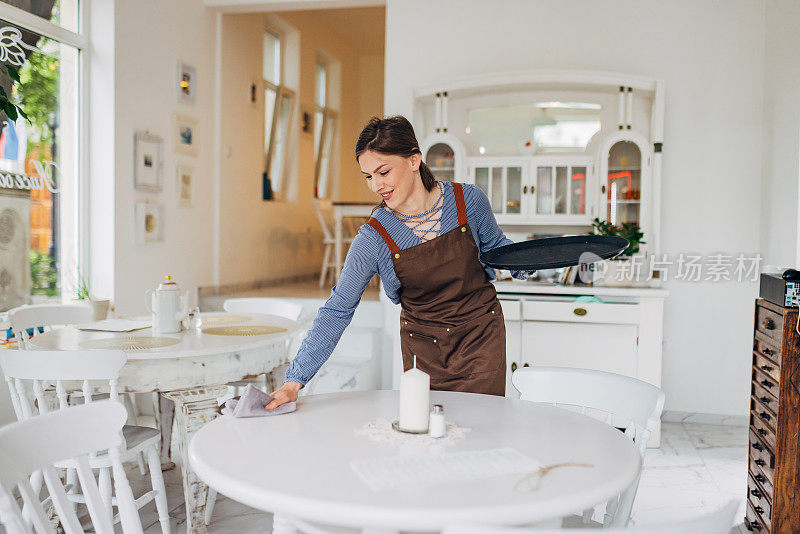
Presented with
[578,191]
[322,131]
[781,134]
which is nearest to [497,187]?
[578,191]

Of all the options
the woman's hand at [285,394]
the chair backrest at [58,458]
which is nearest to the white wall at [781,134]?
the woman's hand at [285,394]

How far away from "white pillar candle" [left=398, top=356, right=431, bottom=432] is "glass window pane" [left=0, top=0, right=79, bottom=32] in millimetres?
3390

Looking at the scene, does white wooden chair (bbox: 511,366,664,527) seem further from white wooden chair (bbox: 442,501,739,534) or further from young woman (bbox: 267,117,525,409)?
white wooden chair (bbox: 442,501,739,534)

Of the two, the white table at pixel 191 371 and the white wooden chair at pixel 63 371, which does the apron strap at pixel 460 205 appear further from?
the white wooden chair at pixel 63 371

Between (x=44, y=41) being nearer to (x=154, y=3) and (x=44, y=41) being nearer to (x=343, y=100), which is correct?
(x=154, y=3)

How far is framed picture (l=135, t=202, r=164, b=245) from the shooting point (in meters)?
4.56

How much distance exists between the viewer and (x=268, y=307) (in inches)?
144

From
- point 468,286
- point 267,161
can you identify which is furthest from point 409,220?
point 267,161

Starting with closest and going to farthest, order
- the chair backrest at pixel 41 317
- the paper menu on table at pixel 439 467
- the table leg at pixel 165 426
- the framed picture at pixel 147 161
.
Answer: the paper menu on table at pixel 439 467
the chair backrest at pixel 41 317
the table leg at pixel 165 426
the framed picture at pixel 147 161

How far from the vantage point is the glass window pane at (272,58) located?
721 centimetres

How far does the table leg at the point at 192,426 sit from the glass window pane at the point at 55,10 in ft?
8.38

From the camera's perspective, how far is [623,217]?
4.49 metres

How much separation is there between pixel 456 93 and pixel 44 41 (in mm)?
2548

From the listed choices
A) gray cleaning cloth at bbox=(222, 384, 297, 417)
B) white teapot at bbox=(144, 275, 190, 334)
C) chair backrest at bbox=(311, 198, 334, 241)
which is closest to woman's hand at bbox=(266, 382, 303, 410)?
gray cleaning cloth at bbox=(222, 384, 297, 417)
